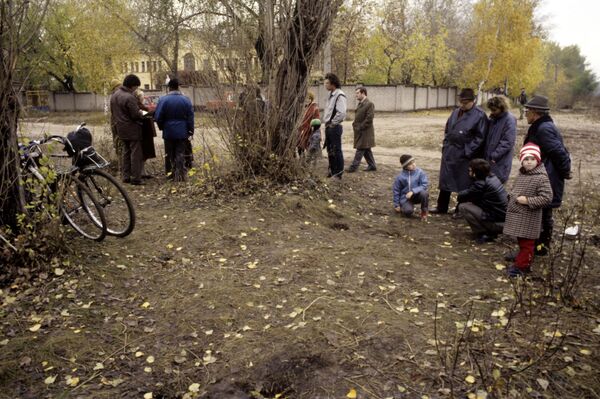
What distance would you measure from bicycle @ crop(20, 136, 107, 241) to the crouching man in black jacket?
4.10m

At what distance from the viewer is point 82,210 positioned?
17.6 feet

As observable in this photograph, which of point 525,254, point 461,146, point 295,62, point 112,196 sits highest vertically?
point 295,62

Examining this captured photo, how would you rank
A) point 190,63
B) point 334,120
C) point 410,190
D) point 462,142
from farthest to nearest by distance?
point 334,120 < point 190,63 < point 410,190 < point 462,142

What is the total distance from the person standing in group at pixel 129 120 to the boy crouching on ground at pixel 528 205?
18.5ft

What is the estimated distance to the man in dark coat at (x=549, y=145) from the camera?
4.97 metres

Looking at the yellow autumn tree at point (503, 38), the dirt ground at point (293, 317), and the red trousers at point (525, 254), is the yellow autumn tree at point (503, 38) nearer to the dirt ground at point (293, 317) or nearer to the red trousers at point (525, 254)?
the red trousers at point (525, 254)

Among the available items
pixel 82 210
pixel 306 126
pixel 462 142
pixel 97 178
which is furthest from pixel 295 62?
pixel 82 210

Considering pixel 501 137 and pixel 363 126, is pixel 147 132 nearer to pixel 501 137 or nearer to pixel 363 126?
pixel 363 126

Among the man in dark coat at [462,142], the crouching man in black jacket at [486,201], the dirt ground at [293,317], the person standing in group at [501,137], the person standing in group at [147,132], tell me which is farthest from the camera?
the person standing in group at [147,132]

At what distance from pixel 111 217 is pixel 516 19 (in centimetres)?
3149

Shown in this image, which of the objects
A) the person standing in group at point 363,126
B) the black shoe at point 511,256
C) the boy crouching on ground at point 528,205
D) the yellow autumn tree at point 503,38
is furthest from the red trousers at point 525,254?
the yellow autumn tree at point 503,38

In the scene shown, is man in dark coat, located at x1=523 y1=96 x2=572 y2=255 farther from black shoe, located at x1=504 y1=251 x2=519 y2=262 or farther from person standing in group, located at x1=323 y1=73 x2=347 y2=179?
person standing in group, located at x1=323 y1=73 x2=347 y2=179

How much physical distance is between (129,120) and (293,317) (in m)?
5.23

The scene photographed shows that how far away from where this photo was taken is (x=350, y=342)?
3.37 meters
